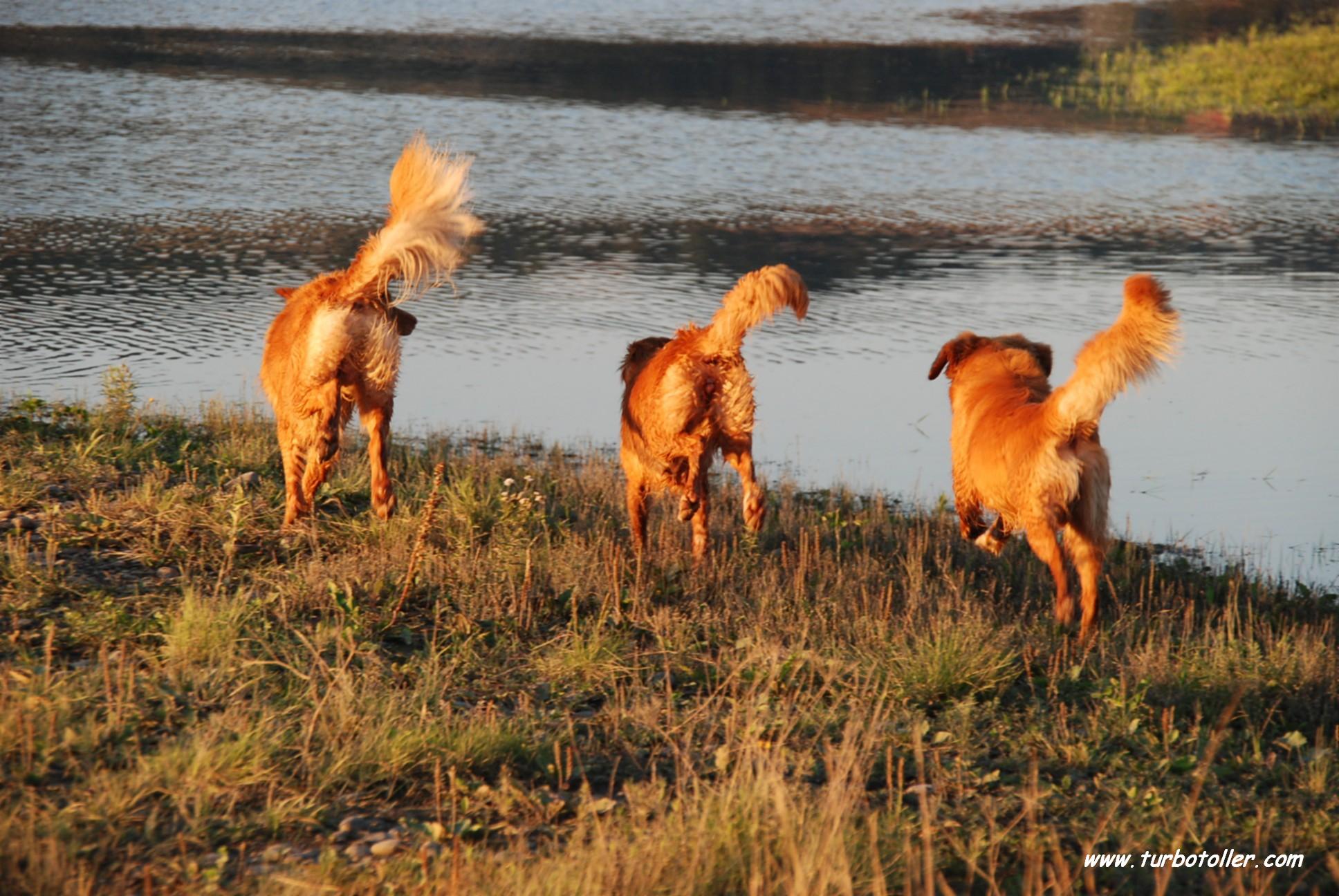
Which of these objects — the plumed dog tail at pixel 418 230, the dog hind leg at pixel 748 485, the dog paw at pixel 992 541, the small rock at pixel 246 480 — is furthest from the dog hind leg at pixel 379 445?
the dog paw at pixel 992 541

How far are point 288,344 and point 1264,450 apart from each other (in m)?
6.99

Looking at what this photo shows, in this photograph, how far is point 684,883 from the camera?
3715 mm

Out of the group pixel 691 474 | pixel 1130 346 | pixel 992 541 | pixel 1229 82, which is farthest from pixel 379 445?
pixel 1229 82

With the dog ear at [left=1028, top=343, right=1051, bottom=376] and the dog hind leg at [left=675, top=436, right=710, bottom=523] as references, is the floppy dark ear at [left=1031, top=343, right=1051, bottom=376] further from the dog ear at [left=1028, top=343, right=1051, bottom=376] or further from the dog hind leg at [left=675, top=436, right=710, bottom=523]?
the dog hind leg at [left=675, top=436, right=710, bottom=523]

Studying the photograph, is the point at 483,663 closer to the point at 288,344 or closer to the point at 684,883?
the point at 684,883

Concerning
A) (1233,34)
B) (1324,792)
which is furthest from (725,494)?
(1233,34)

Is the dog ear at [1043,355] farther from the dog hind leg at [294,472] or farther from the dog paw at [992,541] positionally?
the dog hind leg at [294,472]

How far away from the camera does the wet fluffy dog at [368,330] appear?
6742 millimetres

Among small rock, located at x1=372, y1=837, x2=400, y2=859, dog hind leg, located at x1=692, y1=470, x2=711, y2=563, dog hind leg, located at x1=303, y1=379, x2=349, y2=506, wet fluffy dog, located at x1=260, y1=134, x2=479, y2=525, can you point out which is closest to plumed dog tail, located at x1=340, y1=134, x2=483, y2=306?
wet fluffy dog, located at x1=260, y1=134, x2=479, y2=525

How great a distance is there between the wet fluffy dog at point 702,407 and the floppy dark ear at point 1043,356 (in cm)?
152

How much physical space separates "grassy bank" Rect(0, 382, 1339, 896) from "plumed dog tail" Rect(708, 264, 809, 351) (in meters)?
1.10

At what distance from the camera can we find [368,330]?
6.78 m

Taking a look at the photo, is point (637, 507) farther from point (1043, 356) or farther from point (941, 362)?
point (1043, 356)

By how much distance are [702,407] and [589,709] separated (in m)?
1.82
